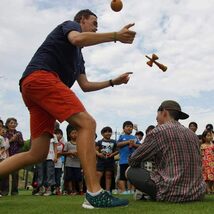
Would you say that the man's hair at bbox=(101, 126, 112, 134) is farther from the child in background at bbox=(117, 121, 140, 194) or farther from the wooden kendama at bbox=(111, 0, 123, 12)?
the wooden kendama at bbox=(111, 0, 123, 12)

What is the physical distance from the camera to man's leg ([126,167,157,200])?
4.98m

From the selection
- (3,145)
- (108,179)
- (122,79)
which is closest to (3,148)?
(3,145)

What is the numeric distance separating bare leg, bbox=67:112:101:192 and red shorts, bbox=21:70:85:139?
0.27 feet

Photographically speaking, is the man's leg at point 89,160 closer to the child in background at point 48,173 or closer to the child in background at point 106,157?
the child in background at point 48,173

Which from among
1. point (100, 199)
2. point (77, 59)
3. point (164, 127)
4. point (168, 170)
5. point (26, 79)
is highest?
point (77, 59)

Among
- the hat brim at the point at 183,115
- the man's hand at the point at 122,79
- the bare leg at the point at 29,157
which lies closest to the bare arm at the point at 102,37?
the man's hand at the point at 122,79

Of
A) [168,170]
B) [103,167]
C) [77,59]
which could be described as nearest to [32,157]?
[77,59]

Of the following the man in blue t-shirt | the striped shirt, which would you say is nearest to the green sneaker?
the man in blue t-shirt

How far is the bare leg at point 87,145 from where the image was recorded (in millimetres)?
4051

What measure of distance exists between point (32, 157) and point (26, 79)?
844mm

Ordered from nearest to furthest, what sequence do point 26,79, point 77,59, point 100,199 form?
point 100,199
point 26,79
point 77,59

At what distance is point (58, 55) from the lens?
446 cm

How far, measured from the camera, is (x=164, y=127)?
4.94m

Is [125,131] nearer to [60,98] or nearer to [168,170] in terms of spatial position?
[168,170]
